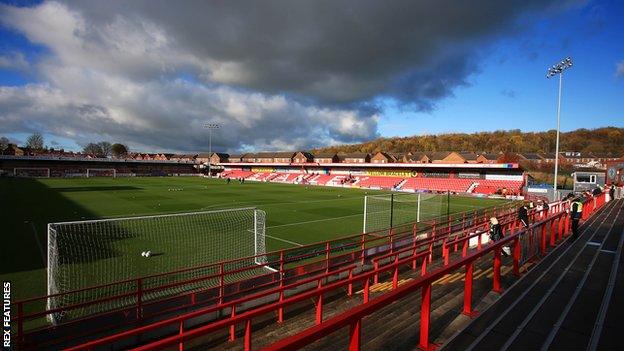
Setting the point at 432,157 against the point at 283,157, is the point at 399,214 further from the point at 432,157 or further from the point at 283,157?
the point at 283,157

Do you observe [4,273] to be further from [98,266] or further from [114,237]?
[114,237]

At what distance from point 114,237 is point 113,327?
1174 cm

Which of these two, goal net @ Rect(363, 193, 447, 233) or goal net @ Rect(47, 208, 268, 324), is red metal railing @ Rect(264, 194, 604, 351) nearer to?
goal net @ Rect(47, 208, 268, 324)

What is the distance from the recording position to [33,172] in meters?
78.9

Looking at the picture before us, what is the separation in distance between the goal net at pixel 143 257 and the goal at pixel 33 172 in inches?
2969

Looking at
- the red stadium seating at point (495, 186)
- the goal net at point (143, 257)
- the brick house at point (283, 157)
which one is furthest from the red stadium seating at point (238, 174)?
the goal net at point (143, 257)

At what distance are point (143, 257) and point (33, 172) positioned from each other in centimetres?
8614

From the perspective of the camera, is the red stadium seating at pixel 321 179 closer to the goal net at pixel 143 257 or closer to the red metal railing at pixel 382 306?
the goal net at pixel 143 257

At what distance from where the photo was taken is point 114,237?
18.1m

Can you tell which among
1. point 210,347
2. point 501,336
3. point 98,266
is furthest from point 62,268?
point 501,336

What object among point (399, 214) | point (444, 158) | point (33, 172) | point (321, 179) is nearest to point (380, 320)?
point (399, 214)

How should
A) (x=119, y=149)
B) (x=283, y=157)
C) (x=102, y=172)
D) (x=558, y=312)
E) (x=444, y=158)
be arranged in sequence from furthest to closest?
(x=119, y=149), (x=283, y=157), (x=444, y=158), (x=102, y=172), (x=558, y=312)

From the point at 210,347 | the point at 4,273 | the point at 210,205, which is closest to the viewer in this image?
the point at 210,347

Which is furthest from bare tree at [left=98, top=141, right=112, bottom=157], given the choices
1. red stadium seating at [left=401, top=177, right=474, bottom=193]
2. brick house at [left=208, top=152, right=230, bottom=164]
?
red stadium seating at [left=401, top=177, right=474, bottom=193]
